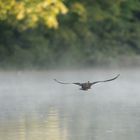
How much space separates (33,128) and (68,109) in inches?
96.1

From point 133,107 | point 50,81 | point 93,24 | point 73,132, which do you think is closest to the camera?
point 73,132

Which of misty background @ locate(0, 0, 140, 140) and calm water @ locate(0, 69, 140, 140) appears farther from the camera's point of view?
misty background @ locate(0, 0, 140, 140)

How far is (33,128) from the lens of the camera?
1210 centimetres

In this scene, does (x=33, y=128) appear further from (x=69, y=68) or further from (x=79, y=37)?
(x=79, y=37)

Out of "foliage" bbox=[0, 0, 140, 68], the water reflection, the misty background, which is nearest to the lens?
the water reflection

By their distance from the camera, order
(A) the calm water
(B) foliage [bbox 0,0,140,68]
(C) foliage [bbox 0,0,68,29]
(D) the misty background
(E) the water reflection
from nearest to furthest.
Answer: (E) the water reflection
(A) the calm water
(D) the misty background
(C) foliage [bbox 0,0,68,29]
(B) foliage [bbox 0,0,140,68]

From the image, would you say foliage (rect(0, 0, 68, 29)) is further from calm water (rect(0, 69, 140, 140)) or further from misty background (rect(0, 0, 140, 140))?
calm water (rect(0, 69, 140, 140))

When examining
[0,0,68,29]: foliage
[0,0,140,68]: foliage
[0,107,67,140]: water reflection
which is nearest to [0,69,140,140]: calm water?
[0,107,67,140]: water reflection

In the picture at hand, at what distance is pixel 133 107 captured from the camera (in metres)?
14.5

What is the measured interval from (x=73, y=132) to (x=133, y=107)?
2945 mm

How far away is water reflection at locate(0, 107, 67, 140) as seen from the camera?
1133 centimetres

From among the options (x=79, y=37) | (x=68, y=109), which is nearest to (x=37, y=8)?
(x=68, y=109)

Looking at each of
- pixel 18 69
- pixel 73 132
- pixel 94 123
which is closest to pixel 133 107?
pixel 94 123

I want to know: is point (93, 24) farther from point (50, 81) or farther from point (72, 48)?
point (50, 81)
